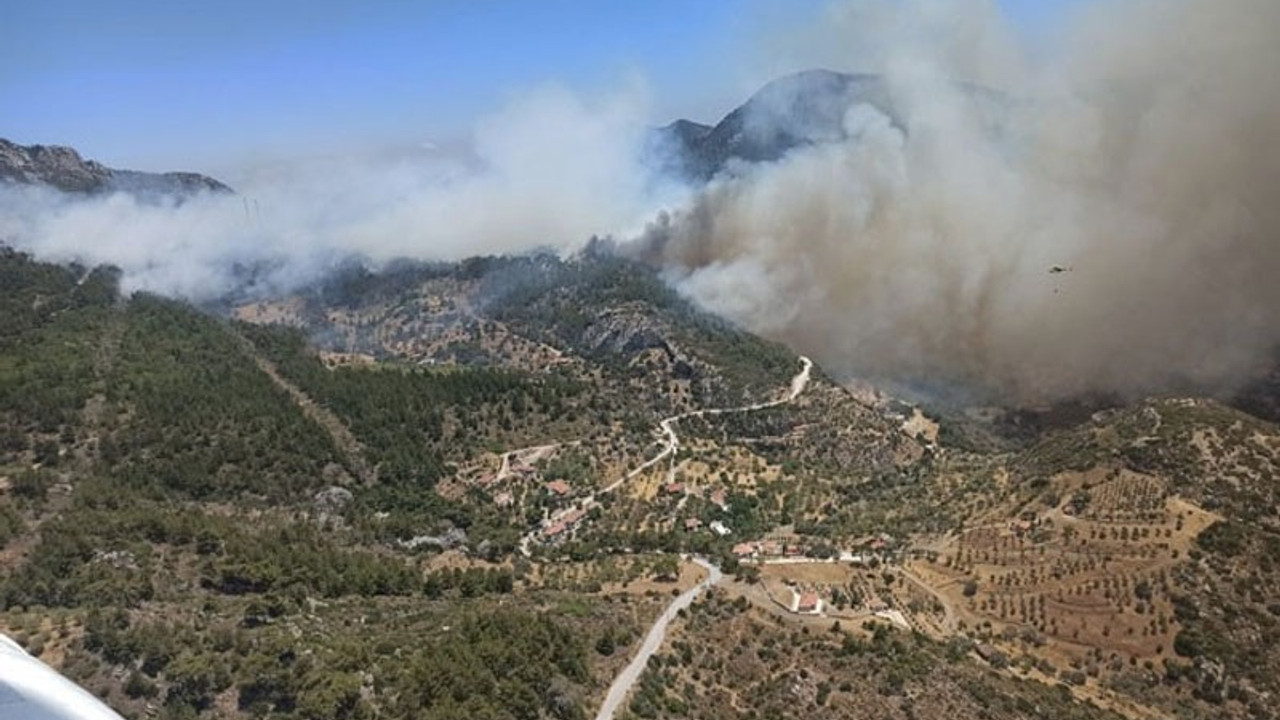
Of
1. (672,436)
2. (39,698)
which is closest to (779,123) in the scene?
(672,436)

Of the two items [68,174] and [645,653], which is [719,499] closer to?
[645,653]

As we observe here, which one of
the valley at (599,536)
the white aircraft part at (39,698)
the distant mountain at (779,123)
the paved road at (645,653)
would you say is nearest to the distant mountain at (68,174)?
the valley at (599,536)

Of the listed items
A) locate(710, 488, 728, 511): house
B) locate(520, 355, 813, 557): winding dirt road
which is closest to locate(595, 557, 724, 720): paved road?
locate(520, 355, 813, 557): winding dirt road

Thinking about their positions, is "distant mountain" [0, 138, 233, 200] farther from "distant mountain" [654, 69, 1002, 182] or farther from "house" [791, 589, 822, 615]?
"house" [791, 589, 822, 615]

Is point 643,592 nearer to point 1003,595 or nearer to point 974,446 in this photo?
point 1003,595

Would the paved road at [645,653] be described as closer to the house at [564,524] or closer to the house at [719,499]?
the house at [564,524]

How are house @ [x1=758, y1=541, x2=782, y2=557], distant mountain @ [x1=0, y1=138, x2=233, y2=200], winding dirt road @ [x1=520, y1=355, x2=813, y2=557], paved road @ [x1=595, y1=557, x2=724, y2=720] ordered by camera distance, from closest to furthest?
paved road @ [x1=595, y1=557, x2=724, y2=720] → house @ [x1=758, y1=541, x2=782, y2=557] → winding dirt road @ [x1=520, y1=355, x2=813, y2=557] → distant mountain @ [x1=0, y1=138, x2=233, y2=200]

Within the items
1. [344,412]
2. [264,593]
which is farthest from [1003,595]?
[344,412]
